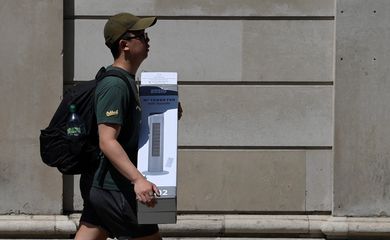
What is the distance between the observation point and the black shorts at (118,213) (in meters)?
4.70

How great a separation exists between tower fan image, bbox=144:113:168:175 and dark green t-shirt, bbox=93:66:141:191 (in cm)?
9

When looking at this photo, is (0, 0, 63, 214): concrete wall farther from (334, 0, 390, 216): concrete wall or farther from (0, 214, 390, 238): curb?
(334, 0, 390, 216): concrete wall

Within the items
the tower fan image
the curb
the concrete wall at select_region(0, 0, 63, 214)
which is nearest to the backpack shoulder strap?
the tower fan image

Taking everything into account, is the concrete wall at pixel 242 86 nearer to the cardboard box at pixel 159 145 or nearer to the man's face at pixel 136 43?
the man's face at pixel 136 43

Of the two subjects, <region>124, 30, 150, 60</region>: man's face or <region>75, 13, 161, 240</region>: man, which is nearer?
<region>75, 13, 161, 240</region>: man

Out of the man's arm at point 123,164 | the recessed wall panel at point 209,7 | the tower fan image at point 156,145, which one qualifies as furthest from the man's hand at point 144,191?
the recessed wall panel at point 209,7

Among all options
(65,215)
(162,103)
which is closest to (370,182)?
(65,215)

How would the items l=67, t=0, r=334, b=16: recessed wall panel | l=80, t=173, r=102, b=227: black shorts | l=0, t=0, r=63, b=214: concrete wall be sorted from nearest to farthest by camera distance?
l=80, t=173, r=102, b=227: black shorts → l=0, t=0, r=63, b=214: concrete wall → l=67, t=0, r=334, b=16: recessed wall panel

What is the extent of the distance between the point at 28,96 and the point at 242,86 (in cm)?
165

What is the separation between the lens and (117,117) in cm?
454

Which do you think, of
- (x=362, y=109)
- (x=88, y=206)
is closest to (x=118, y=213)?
(x=88, y=206)

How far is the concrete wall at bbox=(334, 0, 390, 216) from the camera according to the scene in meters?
6.90

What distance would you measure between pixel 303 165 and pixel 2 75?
242 centimetres

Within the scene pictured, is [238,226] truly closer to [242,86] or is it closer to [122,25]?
[242,86]
